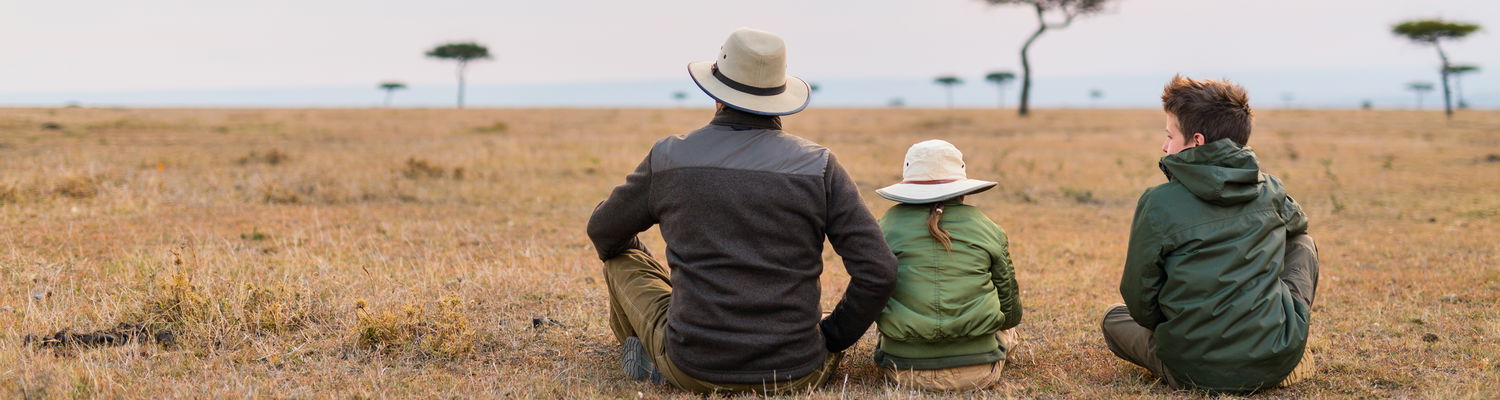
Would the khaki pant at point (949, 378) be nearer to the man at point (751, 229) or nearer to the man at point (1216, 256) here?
the man at point (751, 229)

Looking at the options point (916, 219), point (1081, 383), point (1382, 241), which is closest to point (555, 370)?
point (916, 219)

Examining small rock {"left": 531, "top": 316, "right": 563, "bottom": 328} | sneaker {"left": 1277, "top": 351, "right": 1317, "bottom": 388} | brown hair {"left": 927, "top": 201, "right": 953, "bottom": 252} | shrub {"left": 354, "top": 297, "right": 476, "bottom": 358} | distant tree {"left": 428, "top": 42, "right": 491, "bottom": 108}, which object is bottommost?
small rock {"left": 531, "top": 316, "right": 563, "bottom": 328}

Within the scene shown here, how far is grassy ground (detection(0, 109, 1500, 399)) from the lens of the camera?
4.71m

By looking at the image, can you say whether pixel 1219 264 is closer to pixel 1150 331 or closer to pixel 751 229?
pixel 1150 331

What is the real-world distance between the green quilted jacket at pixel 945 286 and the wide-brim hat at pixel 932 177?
11cm

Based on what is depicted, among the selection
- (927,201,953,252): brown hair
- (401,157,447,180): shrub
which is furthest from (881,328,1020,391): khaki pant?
(401,157,447,180): shrub

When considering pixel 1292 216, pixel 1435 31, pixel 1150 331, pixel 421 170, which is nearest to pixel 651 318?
pixel 1150 331

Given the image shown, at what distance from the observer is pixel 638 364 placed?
4633 millimetres

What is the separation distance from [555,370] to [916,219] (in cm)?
201

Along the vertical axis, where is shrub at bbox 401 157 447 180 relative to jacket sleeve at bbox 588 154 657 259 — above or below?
below

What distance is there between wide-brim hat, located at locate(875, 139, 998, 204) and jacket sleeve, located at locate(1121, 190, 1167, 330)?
627 millimetres

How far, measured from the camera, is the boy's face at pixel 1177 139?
13.4 feet

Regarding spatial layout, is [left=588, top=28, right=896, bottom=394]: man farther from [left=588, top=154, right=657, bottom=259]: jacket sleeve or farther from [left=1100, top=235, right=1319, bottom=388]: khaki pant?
[left=1100, top=235, right=1319, bottom=388]: khaki pant

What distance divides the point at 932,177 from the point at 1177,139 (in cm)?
105
